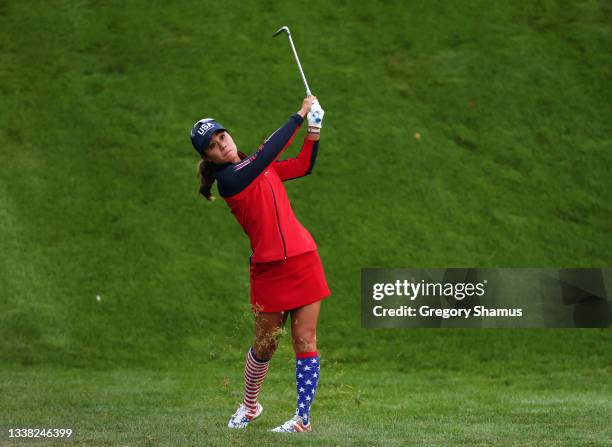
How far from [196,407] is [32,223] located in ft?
18.3

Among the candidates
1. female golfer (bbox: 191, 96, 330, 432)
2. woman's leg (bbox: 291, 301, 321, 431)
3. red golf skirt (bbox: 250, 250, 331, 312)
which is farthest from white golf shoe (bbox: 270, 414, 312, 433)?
red golf skirt (bbox: 250, 250, 331, 312)

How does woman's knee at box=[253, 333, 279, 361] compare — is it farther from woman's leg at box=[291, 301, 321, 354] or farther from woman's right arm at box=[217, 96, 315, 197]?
woman's right arm at box=[217, 96, 315, 197]

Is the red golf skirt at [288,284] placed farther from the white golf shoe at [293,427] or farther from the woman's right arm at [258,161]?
the white golf shoe at [293,427]

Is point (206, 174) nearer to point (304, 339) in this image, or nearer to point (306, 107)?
point (306, 107)

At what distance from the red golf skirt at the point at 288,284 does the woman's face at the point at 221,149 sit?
2.51 ft

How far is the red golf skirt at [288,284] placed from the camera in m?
6.67

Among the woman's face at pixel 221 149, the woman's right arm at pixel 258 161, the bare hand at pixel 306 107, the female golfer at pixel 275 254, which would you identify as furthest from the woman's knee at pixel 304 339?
the bare hand at pixel 306 107

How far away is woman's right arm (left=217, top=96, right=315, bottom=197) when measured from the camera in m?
6.41

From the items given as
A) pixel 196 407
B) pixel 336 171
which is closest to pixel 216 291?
pixel 336 171

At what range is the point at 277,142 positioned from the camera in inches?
252

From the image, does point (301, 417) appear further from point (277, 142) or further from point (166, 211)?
point (166, 211)

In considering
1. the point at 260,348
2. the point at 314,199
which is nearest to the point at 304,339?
the point at 260,348

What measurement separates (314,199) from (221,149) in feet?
23.6

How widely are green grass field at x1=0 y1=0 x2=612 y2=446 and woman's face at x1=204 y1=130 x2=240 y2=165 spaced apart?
2.00 metres
